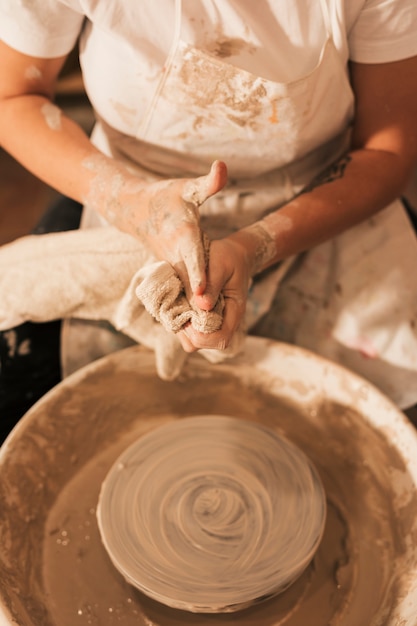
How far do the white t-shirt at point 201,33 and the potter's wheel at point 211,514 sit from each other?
24.8 inches

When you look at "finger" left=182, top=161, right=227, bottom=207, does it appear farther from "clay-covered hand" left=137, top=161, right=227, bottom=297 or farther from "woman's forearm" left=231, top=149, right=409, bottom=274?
"woman's forearm" left=231, top=149, right=409, bottom=274

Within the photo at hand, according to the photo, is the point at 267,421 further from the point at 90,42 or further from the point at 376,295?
the point at 90,42

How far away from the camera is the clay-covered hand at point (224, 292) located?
949mm

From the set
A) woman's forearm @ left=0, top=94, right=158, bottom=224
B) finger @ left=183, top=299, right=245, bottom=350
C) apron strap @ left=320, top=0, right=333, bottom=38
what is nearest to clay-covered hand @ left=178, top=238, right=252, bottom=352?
finger @ left=183, top=299, right=245, bottom=350

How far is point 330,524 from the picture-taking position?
3.81 feet

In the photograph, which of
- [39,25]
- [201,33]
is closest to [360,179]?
[201,33]

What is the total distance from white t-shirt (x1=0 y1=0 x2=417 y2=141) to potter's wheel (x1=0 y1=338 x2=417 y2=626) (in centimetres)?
53

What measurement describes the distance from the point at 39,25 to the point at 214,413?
831 mm

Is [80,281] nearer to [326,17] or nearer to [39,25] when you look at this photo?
[39,25]

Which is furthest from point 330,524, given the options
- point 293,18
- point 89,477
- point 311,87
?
point 293,18

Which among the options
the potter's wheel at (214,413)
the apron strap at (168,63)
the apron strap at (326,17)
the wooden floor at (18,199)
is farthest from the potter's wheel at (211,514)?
the wooden floor at (18,199)

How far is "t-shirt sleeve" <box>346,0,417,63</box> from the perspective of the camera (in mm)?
1089

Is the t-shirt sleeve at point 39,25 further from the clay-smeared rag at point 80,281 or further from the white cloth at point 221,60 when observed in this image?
the clay-smeared rag at point 80,281

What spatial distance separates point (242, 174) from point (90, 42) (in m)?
0.37
